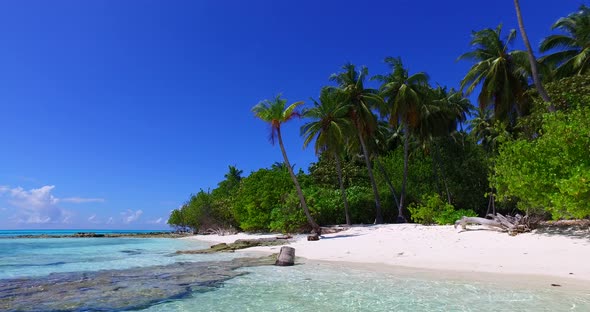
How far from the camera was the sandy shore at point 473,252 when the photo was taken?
9.48 metres

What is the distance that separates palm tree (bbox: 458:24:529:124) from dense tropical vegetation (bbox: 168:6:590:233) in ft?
0.22

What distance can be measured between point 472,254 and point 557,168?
3.91m

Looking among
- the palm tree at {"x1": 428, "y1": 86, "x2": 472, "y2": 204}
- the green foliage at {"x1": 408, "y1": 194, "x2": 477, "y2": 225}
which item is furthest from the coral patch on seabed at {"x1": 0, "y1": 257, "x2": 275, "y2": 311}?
the palm tree at {"x1": 428, "y1": 86, "x2": 472, "y2": 204}

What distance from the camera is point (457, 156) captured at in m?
37.2

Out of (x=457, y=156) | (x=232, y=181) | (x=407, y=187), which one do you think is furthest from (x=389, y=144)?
(x=232, y=181)

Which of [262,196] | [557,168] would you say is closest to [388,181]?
[262,196]

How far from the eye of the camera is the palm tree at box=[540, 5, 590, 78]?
20.8 m

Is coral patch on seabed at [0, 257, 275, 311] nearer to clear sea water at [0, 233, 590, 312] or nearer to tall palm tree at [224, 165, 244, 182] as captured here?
clear sea water at [0, 233, 590, 312]

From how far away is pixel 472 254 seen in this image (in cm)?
1160

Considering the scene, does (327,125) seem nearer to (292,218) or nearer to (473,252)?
(292,218)

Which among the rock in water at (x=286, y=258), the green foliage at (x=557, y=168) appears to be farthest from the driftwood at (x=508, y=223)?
the rock in water at (x=286, y=258)

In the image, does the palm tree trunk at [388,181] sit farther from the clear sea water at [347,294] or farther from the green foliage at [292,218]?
the clear sea water at [347,294]

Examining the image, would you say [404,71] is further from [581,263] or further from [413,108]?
[581,263]

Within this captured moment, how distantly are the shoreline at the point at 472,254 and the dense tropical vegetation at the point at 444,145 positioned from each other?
1383 millimetres
